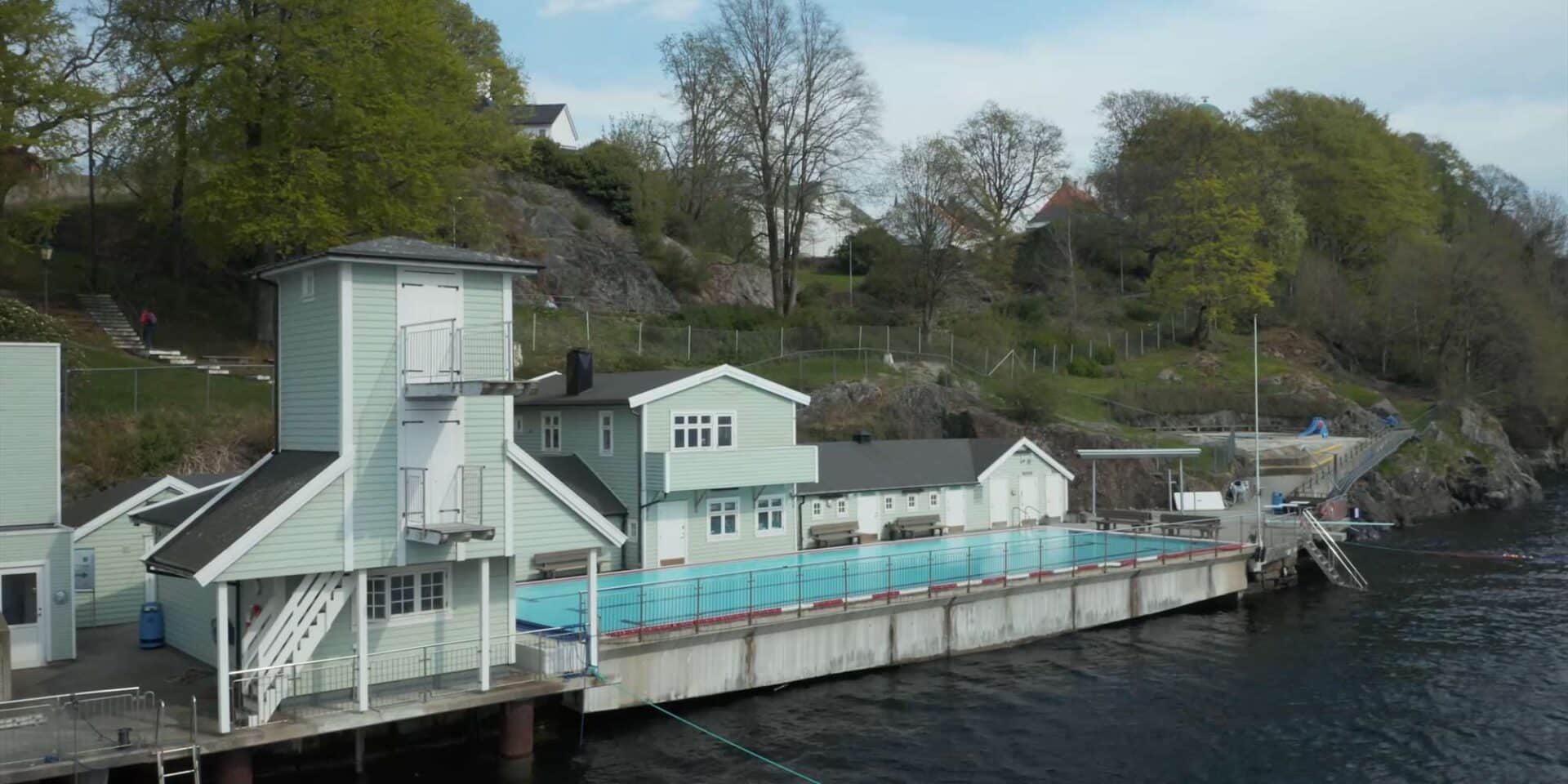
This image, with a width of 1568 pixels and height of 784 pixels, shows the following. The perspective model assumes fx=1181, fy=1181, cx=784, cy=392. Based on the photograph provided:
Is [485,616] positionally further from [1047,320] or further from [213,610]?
[1047,320]

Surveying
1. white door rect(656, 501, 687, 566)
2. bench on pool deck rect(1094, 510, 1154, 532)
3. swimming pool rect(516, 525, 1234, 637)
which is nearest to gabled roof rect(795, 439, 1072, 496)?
swimming pool rect(516, 525, 1234, 637)

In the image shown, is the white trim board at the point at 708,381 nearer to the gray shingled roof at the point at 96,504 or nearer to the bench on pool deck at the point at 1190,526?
the gray shingled roof at the point at 96,504

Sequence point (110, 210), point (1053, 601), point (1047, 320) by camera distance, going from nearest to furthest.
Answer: point (1053, 601), point (110, 210), point (1047, 320)

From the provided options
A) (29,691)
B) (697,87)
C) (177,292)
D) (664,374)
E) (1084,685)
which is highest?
(697,87)

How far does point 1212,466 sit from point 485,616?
41.9m

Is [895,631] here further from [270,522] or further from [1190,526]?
[1190,526]

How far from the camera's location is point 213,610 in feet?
69.8

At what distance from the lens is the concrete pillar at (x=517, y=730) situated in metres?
21.0

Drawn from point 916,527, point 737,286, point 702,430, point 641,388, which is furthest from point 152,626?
point 737,286

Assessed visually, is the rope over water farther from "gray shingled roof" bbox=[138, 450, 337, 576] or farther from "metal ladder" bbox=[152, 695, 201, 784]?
"metal ladder" bbox=[152, 695, 201, 784]

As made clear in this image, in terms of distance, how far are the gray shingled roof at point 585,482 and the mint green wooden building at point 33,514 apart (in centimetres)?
1172

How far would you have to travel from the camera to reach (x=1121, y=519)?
1670 inches

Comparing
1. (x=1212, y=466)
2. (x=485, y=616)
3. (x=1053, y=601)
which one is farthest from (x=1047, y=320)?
(x=485, y=616)

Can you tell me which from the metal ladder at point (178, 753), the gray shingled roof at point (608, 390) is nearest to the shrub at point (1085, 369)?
the gray shingled roof at point (608, 390)
